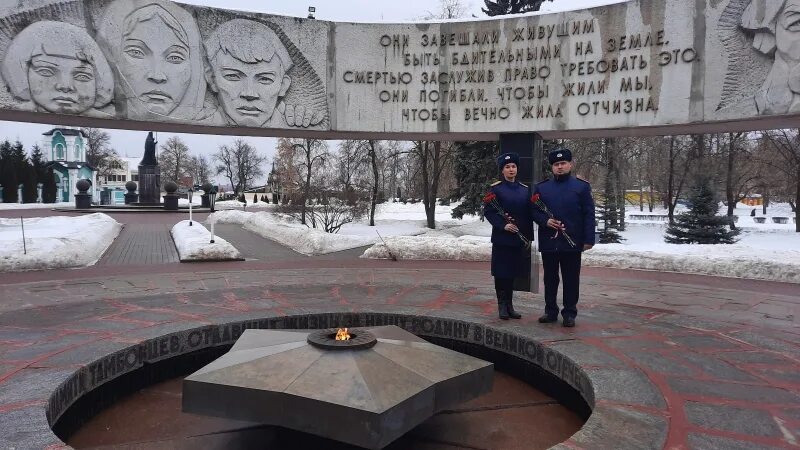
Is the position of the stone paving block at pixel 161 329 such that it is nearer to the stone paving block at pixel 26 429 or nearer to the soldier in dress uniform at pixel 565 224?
the stone paving block at pixel 26 429

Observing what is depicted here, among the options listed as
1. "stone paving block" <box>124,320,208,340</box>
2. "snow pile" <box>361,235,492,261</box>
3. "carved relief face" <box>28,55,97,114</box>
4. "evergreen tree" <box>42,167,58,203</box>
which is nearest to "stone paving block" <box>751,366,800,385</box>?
"stone paving block" <box>124,320,208,340</box>

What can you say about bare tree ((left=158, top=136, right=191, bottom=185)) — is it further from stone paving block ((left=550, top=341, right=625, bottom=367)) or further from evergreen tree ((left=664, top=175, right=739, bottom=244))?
stone paving block ((left=550, top=341, right=625, bottom=367))

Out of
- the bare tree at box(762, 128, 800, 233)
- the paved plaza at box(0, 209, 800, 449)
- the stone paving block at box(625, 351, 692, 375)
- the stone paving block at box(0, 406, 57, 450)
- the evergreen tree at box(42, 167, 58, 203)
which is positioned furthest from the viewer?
the evergreen tree at box(42, 167, 58, 203)

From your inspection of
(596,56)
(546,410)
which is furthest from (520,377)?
(596,56)

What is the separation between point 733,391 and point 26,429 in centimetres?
419

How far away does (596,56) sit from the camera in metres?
8.34

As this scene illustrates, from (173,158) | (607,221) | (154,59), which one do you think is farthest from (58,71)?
(173,158)

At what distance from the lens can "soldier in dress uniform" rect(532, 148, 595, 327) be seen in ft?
16.3

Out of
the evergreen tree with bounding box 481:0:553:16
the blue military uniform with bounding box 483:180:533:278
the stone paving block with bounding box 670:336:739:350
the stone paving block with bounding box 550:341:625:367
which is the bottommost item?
the stone paving block with bounding box 670:336:739:350

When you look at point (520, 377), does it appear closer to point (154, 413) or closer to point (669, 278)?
point (154, 413)

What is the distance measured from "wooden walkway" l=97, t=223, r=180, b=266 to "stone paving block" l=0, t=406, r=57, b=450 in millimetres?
8615

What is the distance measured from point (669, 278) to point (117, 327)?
8.43 m

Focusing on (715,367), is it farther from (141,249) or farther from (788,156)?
(788,156)

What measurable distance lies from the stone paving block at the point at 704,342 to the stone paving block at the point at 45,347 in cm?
514
